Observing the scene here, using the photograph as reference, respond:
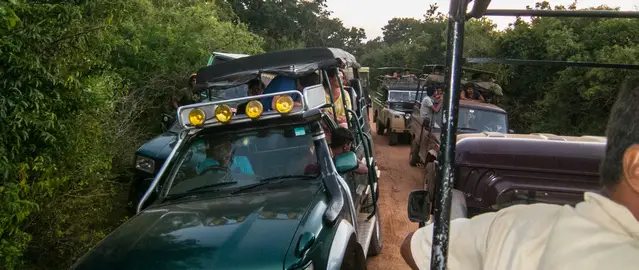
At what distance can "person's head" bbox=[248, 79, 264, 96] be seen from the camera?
270 inches

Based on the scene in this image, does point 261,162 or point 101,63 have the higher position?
point 101,63

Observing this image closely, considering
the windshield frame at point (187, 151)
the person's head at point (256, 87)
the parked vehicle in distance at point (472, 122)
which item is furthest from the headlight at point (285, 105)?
the parked vehicle in distance at point (472, 122)

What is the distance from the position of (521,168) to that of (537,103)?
10593 millimetres

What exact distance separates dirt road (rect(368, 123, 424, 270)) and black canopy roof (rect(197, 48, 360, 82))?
2.35m

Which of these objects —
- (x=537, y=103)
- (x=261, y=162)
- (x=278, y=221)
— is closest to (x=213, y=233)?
(x=278, y=221)

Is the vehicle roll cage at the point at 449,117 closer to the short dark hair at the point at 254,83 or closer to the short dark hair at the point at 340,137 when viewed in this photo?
the short dark hair at the point at 340,137

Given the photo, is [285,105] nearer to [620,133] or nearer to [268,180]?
[268,180]

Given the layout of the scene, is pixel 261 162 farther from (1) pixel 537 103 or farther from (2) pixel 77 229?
(1) pixel 537 103

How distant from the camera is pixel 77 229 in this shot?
4.98 m

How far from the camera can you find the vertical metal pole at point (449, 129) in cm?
167

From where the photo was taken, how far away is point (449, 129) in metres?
1.72

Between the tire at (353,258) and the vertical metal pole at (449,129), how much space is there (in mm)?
2029

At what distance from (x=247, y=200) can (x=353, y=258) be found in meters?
0.88

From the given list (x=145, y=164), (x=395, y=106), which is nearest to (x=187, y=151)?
(x=145, y=164)
